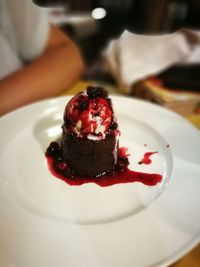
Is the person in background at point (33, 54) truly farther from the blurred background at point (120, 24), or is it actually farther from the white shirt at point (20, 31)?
the blurred background at point (120, 24)

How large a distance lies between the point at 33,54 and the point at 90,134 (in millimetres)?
721

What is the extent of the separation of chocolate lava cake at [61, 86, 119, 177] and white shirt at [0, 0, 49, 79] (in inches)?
23.9

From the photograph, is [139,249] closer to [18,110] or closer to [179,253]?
[179,253]

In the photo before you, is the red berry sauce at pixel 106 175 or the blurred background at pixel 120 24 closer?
the red berry sauce at pixel 106 175

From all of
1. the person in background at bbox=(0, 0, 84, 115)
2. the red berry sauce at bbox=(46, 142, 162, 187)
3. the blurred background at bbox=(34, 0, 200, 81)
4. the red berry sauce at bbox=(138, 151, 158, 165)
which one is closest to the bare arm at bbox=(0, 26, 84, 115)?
the person in background at bbox=(0, 0, 84, 115)

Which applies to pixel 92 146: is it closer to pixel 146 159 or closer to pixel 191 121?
pixel 146 159

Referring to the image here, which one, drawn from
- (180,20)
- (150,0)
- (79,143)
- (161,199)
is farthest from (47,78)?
(150,0)

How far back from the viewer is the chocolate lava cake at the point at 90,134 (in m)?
0.85

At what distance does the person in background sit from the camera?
1.23 meters

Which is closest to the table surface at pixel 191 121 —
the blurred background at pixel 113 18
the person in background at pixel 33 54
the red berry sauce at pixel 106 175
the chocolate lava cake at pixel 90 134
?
the person in background at pixel 33 54

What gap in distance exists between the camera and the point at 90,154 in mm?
905

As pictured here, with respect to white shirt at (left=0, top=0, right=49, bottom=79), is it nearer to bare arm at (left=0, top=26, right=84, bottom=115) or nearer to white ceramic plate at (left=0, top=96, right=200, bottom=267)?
bare arm at (left=0, top=26, right=84, bottom=115)

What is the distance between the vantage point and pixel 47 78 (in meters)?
1.25

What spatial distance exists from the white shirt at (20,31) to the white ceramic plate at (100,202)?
1.26 ft
